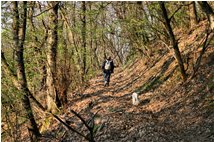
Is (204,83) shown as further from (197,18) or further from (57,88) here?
(197,18)

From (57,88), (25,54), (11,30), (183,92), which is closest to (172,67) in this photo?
(183,92)

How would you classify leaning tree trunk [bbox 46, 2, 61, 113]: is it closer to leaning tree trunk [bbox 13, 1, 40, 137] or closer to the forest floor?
the forest floor

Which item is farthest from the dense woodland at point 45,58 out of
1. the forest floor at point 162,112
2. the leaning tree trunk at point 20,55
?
the forest floor at point 162,112

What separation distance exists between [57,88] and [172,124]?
670 cm

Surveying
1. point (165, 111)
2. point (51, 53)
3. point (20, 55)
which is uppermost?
point (51, 53)

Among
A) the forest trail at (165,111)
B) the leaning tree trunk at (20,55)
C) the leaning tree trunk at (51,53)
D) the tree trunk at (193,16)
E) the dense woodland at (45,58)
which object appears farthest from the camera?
the tree trunk at (193,16)

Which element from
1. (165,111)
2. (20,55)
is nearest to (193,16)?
(165,111)

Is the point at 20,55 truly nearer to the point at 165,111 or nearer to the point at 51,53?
the point at 51,53

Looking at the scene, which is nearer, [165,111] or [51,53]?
[165,111]

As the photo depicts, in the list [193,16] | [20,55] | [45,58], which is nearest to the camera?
[20,55]

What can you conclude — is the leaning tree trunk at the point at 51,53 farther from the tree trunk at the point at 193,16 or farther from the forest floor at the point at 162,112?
the tree trunk at the point at 193,16

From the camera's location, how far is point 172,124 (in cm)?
1142

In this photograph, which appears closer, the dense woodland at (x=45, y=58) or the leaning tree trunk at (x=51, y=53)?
the dense woodland at (x=45, y=58)

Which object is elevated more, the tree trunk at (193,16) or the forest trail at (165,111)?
the tree trunk at (193,16)
